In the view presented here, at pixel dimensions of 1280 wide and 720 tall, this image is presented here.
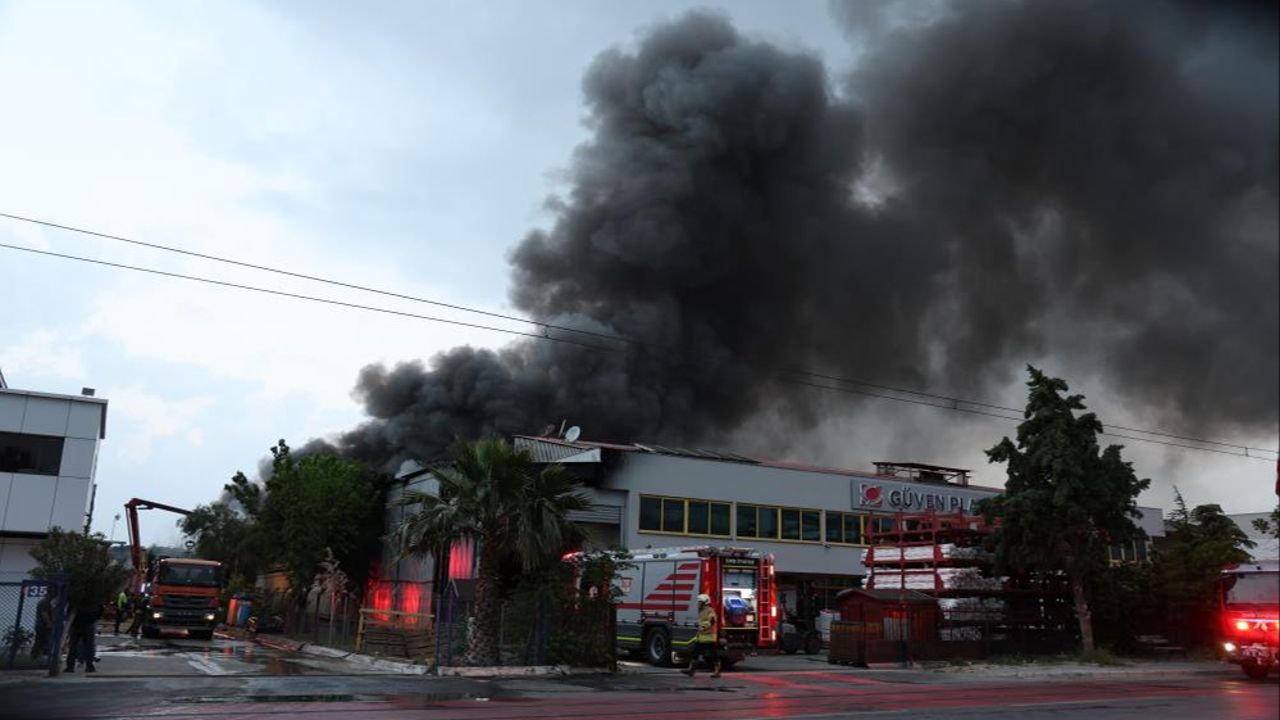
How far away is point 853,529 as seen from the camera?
1458 inches

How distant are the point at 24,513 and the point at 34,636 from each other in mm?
16380

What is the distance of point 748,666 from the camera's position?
23797mm

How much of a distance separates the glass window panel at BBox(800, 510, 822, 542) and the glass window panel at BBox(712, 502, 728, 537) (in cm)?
360

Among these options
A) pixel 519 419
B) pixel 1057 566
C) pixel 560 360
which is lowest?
pixel 1057 566

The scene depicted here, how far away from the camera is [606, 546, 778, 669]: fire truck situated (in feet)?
72.6

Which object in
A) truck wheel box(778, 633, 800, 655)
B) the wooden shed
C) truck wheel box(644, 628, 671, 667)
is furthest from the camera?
truck wheel box(778, 633, 800, 655)

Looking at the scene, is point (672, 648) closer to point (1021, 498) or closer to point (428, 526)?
point (428, 526)

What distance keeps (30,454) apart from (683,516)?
23.7 m

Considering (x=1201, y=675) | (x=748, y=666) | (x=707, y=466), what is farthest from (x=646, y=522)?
(x=1201, y=675)

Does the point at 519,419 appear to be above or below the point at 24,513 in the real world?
above

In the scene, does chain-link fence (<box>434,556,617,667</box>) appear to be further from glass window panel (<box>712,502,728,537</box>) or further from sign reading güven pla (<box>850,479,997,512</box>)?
sign reading güven pla (<box>850,479,997,512</box>)

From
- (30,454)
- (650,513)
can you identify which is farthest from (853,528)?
(30,454)

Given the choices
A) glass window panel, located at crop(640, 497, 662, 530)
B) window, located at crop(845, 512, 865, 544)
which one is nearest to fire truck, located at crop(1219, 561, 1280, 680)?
glass window panel, located at crop(640, 497, 662, 530)

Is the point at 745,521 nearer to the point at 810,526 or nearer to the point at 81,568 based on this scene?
the point at 810,526
